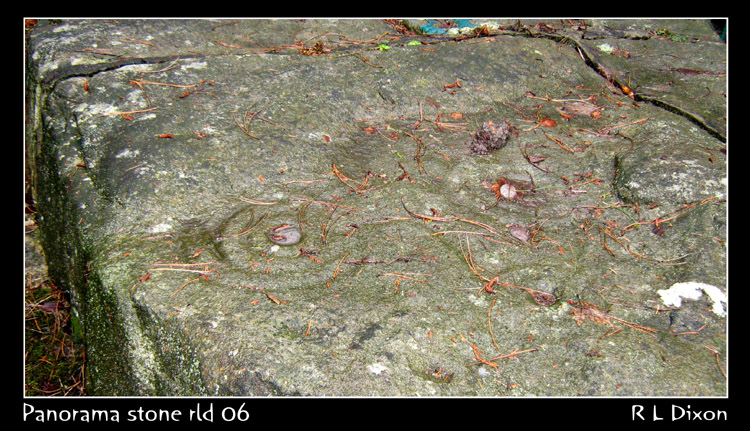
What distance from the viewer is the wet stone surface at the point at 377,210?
5.83 feet

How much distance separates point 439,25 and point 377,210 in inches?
95.7

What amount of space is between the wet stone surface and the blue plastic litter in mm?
328

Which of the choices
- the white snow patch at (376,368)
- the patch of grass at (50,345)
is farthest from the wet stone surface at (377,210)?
the patch of grass at (50,345)

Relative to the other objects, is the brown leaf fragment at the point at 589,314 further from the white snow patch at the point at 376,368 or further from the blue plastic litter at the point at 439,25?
the blue plastic litter at the point at 439,25

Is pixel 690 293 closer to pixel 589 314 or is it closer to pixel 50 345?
pixel 589 314

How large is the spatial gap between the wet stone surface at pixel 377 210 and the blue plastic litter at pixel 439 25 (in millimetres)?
328

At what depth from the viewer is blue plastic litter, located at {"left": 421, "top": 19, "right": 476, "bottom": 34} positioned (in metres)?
4.13

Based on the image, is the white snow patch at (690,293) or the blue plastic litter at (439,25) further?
the blue plastic litter at (439,25)

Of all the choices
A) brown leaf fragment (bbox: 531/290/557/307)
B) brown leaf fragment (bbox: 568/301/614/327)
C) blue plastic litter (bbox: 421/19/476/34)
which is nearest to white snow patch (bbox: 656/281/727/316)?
brown leaf fragment (bbox: 568/301/614/327)

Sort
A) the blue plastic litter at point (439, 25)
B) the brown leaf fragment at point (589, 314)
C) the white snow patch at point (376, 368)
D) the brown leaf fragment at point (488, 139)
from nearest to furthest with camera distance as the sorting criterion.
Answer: the white snow patch at point (376, 368), the brown leaf fragment at point (589, 314), the brown leaf fragment at point (488, 139), the blue plastic litter at point (439, 25)

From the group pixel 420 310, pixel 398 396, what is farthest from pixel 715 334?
pixel 398 396

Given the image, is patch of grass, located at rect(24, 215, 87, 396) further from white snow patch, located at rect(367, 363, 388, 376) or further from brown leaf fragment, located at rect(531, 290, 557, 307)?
brown leaf fragment, located at rect(531, 290, 557, 307)

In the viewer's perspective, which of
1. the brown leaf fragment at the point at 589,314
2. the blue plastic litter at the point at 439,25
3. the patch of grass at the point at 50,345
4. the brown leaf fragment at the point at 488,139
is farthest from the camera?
the blue plastic litter at the point at 439,25

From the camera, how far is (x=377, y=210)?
2391 mm
